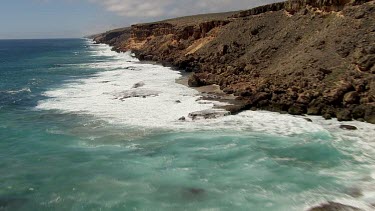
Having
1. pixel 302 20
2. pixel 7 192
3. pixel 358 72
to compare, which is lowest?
pixel 7 192

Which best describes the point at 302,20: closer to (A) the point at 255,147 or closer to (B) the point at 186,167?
(A) the point at 255,147

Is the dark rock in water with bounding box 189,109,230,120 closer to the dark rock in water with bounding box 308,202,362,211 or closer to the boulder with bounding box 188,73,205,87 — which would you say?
the boulder with bounding box 188,73,205,87

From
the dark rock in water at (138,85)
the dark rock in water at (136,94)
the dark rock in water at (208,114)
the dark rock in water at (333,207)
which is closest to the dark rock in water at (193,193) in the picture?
the dark rock in water at (333,207)

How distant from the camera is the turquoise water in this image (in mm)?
18438

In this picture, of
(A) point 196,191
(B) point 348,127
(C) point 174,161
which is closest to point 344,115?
(B) point 348,127

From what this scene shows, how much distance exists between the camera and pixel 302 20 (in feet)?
169

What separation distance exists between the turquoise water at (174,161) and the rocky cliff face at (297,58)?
2.97m

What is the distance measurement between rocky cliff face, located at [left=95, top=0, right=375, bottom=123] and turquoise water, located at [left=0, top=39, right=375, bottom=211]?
297 centimetres

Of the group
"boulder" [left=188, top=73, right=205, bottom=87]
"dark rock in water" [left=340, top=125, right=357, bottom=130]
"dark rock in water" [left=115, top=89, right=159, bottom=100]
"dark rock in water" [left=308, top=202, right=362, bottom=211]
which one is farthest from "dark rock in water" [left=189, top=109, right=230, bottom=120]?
"dark rock in water" [left=308, top=202, right=362, bottom=211]

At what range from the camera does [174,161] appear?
23.2m

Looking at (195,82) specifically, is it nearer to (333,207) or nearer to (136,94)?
(136,94)

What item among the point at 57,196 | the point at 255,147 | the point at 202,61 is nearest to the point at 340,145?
the point at 255,147

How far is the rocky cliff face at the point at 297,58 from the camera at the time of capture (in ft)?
105

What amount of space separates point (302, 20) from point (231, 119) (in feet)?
85.1
